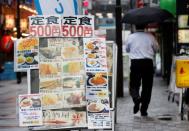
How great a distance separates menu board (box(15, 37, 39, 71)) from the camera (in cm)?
900

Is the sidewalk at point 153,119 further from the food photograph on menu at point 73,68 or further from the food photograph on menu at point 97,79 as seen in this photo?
the food photograph on menu at point 73,68

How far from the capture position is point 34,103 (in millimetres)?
8984

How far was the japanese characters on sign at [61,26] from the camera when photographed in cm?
901

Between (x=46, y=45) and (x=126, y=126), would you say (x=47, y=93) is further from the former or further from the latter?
(x=126, y=126)

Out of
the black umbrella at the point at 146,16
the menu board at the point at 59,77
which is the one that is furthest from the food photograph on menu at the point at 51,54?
the black umbrella at the point at 146,16

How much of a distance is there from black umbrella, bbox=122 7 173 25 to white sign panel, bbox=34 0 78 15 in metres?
3.98

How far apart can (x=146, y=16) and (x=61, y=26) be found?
4.60m

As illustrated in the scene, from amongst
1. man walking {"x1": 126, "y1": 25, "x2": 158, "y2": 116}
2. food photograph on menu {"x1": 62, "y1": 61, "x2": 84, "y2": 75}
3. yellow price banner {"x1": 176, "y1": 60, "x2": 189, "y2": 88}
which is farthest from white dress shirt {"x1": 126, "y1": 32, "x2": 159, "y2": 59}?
food photograph on menu {"x1": 62, "y1": 61, "x2": 84, "y2": 75}

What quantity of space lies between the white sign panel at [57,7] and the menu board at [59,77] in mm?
515

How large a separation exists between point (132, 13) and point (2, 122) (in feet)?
12.1

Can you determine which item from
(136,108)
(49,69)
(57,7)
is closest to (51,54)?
(49,69)

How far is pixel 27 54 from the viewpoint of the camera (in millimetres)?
9023

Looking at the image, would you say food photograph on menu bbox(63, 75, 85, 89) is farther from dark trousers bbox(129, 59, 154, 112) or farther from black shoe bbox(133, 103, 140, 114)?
black shoe bbox(133, 103, 140, 114)

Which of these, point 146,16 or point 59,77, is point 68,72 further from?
point 146,16
